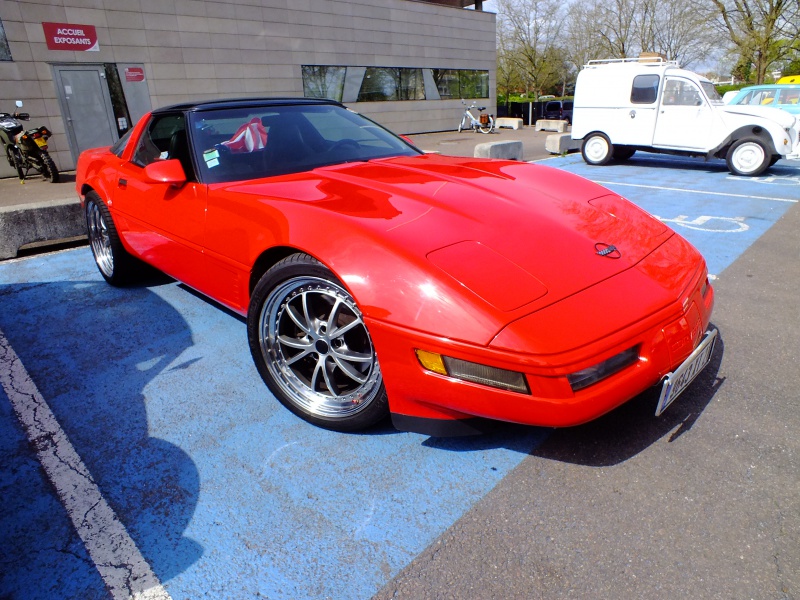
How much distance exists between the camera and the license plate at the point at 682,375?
1.92 m

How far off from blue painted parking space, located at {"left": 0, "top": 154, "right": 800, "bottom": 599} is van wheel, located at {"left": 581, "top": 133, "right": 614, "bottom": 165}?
9.83 meters

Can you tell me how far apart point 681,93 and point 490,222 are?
9667 millimetres

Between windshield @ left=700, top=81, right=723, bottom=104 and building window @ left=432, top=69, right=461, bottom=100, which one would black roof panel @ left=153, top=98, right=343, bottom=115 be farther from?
building window @ left=432, top=69, right=461, bottom=100

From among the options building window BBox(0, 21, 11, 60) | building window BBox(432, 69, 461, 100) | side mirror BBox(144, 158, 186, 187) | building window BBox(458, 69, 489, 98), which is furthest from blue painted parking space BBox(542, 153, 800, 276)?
building window BBox(458, 69, 489, 98)

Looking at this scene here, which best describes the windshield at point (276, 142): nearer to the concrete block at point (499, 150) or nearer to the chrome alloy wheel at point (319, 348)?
the chrome alloy wheel at point (319, 348)

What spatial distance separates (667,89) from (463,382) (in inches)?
409

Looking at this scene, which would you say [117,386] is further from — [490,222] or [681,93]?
[681,93]

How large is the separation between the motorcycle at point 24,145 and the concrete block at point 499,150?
26.9 ft

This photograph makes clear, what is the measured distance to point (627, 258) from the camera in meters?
2.23

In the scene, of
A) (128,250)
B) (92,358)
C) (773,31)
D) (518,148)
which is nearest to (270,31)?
(518,148)

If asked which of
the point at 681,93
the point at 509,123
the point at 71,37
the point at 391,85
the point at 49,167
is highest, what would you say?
the point at 71,37

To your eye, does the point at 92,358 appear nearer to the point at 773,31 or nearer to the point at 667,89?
the point at 667,89

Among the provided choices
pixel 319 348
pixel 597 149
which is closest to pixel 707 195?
pixel 597 149

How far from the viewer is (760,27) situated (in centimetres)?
2508
